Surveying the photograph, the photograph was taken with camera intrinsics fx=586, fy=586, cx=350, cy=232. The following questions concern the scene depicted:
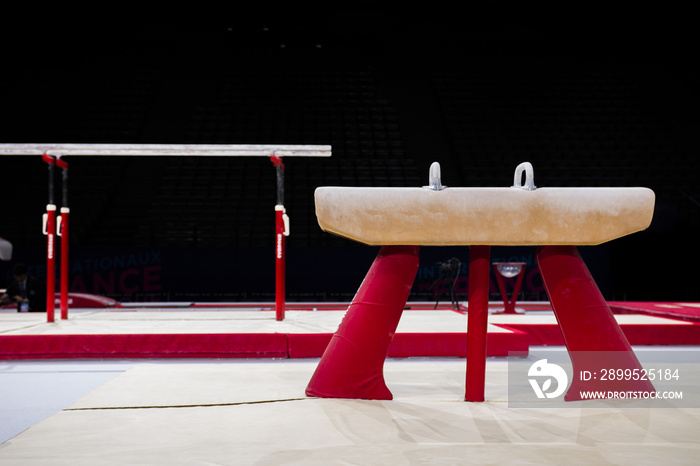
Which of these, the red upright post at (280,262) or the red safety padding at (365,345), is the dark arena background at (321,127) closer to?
the red upright post at (280,262)

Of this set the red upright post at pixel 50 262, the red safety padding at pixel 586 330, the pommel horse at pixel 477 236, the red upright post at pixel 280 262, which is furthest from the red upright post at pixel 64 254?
the red safety padding at pixel 586 330

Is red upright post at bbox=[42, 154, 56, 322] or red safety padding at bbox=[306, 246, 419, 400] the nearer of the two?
red safety padding at bbox=[306, 246, 419, 400]

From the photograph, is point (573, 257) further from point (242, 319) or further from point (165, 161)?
point (165, 161)

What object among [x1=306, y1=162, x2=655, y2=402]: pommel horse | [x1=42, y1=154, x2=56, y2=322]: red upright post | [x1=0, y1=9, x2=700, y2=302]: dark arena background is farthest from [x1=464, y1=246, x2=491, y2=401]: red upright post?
[x1=0, y1=9, x2=700, y2=302]: dark arena background

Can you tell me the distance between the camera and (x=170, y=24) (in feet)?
45.6

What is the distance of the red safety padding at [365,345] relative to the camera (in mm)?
1988

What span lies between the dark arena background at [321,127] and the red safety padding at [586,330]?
218 inches

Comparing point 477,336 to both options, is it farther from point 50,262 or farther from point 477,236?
point 50,262

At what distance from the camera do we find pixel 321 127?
36.3 feet

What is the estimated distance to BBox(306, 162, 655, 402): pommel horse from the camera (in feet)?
6.61

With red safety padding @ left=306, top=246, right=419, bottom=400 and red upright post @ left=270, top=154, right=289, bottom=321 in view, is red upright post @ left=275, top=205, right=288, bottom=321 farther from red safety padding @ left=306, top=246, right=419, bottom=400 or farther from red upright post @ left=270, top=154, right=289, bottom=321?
red safety padding @ left=306, top=246, right=419, bottom=400

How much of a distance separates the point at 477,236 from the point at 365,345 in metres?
0.56

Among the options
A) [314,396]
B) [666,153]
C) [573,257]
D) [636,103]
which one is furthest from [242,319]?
[636,103]

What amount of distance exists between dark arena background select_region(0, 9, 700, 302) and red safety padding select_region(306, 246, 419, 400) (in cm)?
554
